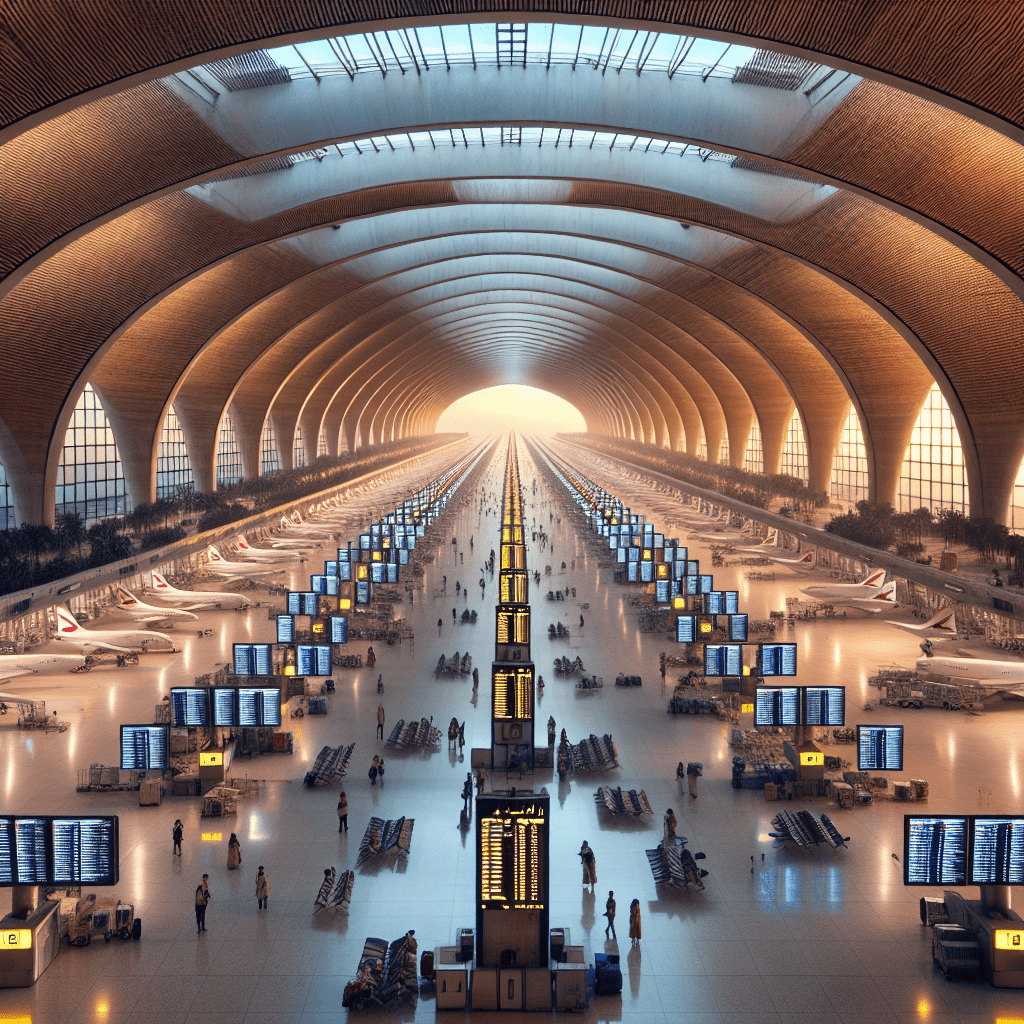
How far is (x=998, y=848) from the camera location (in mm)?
12125

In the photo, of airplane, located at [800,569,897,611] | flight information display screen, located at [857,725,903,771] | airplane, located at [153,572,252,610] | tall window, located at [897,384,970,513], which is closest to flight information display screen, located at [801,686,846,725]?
flight information display screen, located at [857,725,903,771]

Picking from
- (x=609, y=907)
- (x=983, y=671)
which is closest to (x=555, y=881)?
(x=609, y=907)

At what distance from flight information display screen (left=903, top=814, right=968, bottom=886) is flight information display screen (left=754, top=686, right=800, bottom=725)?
6755 mm

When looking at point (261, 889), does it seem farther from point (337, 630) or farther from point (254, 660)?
point (337, 630)

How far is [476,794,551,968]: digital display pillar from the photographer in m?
11.6

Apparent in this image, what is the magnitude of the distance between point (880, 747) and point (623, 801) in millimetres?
4638

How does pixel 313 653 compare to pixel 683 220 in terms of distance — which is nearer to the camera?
pixel 313 653

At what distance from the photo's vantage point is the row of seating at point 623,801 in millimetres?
17156

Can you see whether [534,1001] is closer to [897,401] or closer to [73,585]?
[73,585]

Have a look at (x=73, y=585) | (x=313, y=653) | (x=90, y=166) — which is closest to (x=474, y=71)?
(x=90, y=166)

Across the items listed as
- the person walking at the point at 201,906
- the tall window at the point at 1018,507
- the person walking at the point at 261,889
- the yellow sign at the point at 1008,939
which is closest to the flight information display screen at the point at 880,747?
the yellow sign at the point at 1008,939

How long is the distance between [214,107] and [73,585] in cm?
1372

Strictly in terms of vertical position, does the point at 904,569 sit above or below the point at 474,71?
below

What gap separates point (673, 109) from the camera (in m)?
27.7
